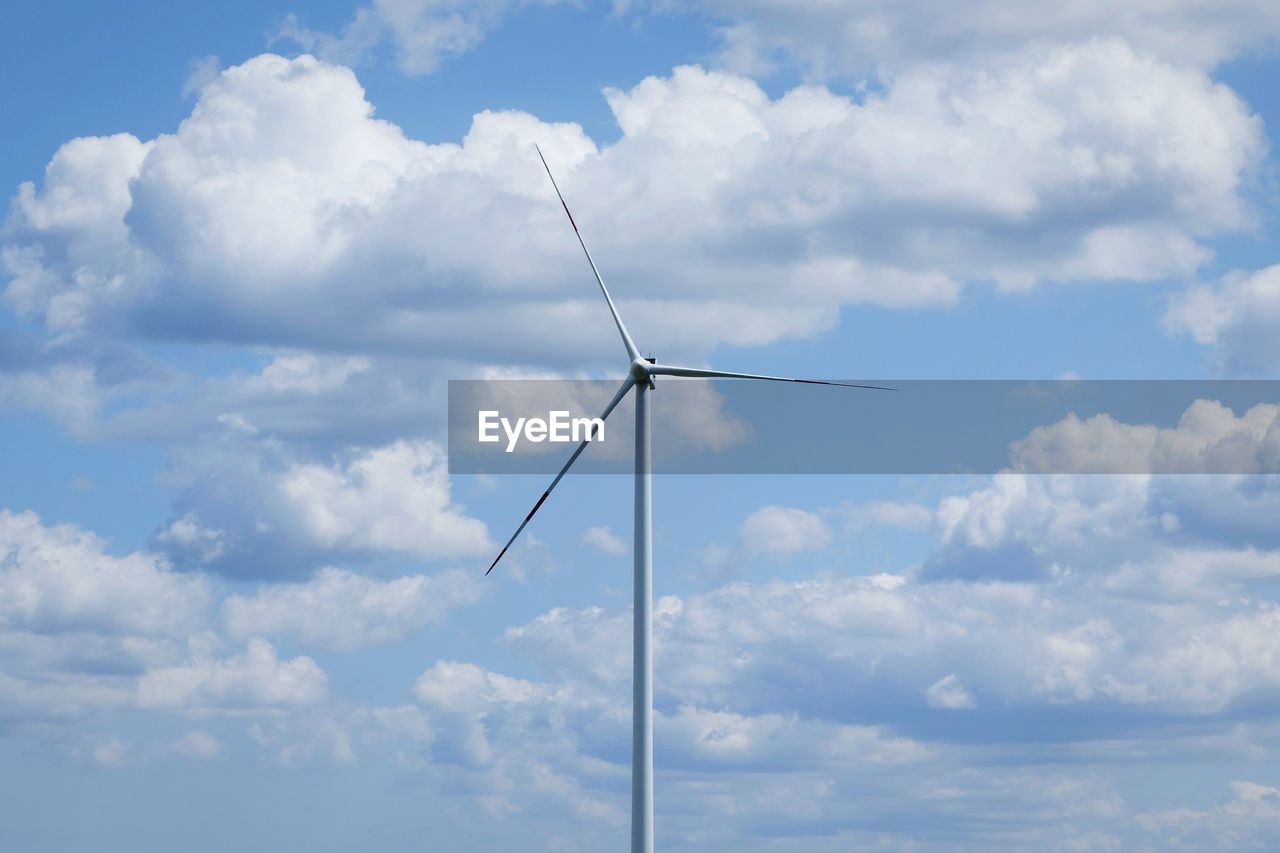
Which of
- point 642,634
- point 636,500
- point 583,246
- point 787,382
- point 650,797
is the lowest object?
point 650,797

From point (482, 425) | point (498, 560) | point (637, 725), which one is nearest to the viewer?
point (482, 425)

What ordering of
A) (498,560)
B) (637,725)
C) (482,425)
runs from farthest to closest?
(498,560) → (637,725) → (482,425)

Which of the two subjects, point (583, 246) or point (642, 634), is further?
point (583, 246)

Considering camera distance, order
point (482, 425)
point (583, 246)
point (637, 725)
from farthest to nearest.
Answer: point (583, 246) → point (637, 725) → point (482, 425)

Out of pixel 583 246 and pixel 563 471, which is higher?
pixel 583 246

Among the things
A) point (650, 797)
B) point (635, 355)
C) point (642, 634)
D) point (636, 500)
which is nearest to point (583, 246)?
point (635, 355)

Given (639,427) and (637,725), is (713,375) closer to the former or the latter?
(639,427)

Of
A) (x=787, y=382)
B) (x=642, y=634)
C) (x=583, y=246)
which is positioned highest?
(x=583, y=246)

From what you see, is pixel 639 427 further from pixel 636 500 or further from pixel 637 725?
pixel 637 725

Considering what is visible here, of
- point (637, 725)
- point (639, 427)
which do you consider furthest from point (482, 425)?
point (637, 725)
